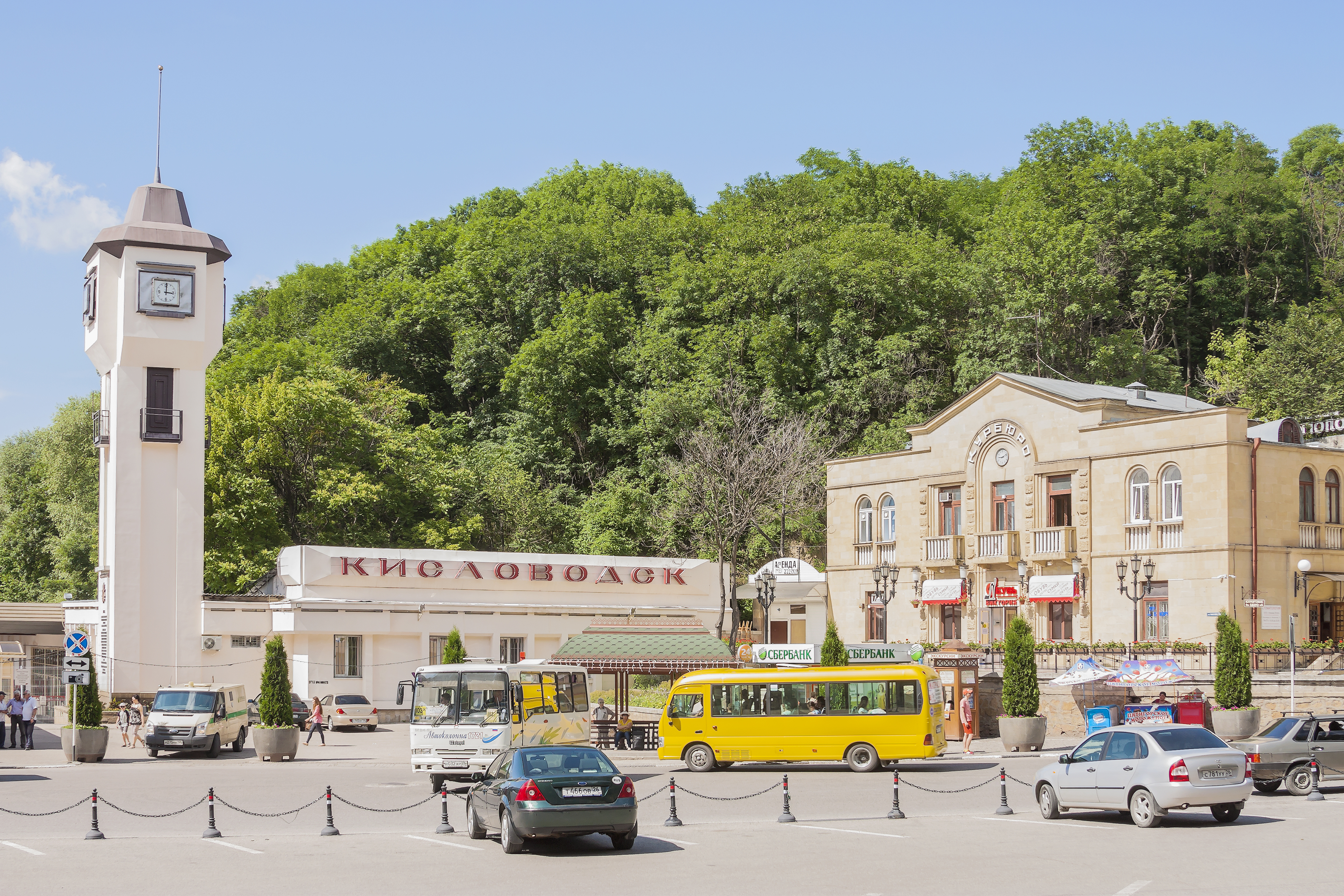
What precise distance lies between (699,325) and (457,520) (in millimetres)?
15721

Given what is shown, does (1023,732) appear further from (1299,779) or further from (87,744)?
(87,744)

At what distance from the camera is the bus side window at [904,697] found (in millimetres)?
29641

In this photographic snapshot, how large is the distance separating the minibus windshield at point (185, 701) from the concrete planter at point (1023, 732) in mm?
20301

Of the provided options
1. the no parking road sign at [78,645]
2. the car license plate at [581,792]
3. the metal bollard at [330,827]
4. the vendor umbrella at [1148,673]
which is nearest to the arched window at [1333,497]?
the vendor umbrella at [1148,673]

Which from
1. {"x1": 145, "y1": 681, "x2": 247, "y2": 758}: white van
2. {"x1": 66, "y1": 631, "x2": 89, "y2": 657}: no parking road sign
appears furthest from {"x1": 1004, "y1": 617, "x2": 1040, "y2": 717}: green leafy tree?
{"x1": 66, "y1": 631, "x2": 89, "y2": 657}: no parking road sign

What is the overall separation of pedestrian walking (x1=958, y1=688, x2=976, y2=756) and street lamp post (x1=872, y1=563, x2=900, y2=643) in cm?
776

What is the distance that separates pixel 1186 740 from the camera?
61.0 feet

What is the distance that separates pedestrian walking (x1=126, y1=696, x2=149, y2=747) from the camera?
3856 cm

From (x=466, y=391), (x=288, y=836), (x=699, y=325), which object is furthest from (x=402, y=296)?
(x=288, y=836)

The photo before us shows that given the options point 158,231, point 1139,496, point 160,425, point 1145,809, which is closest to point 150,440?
point 160,425

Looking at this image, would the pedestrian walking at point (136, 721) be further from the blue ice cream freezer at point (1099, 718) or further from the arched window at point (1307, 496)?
the arched window at point (1307, 496)

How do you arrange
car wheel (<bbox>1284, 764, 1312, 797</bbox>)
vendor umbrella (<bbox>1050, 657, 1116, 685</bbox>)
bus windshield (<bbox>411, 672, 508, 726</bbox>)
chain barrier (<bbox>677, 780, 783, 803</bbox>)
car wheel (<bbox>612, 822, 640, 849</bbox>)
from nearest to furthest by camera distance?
car wheel (<bbox>612, 822, 640, 849</bbox>)
chain barrier (<bbox>677, 780, 783, 803</bbox>)
car wheel (<bbox>1284, 764, 1312, 797</bbox>)
bus windshield (<bbox>411, 672, 508, 726</bbox>)
vendor umbrella (<bbox>1050, 657, 1116, 685</bbox>)

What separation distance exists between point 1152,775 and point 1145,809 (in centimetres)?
50

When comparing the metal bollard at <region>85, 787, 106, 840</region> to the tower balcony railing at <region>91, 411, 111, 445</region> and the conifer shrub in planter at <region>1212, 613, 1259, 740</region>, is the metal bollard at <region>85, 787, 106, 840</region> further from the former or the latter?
the tower balcony railing at <region>91, 411, 111, 445</region>
